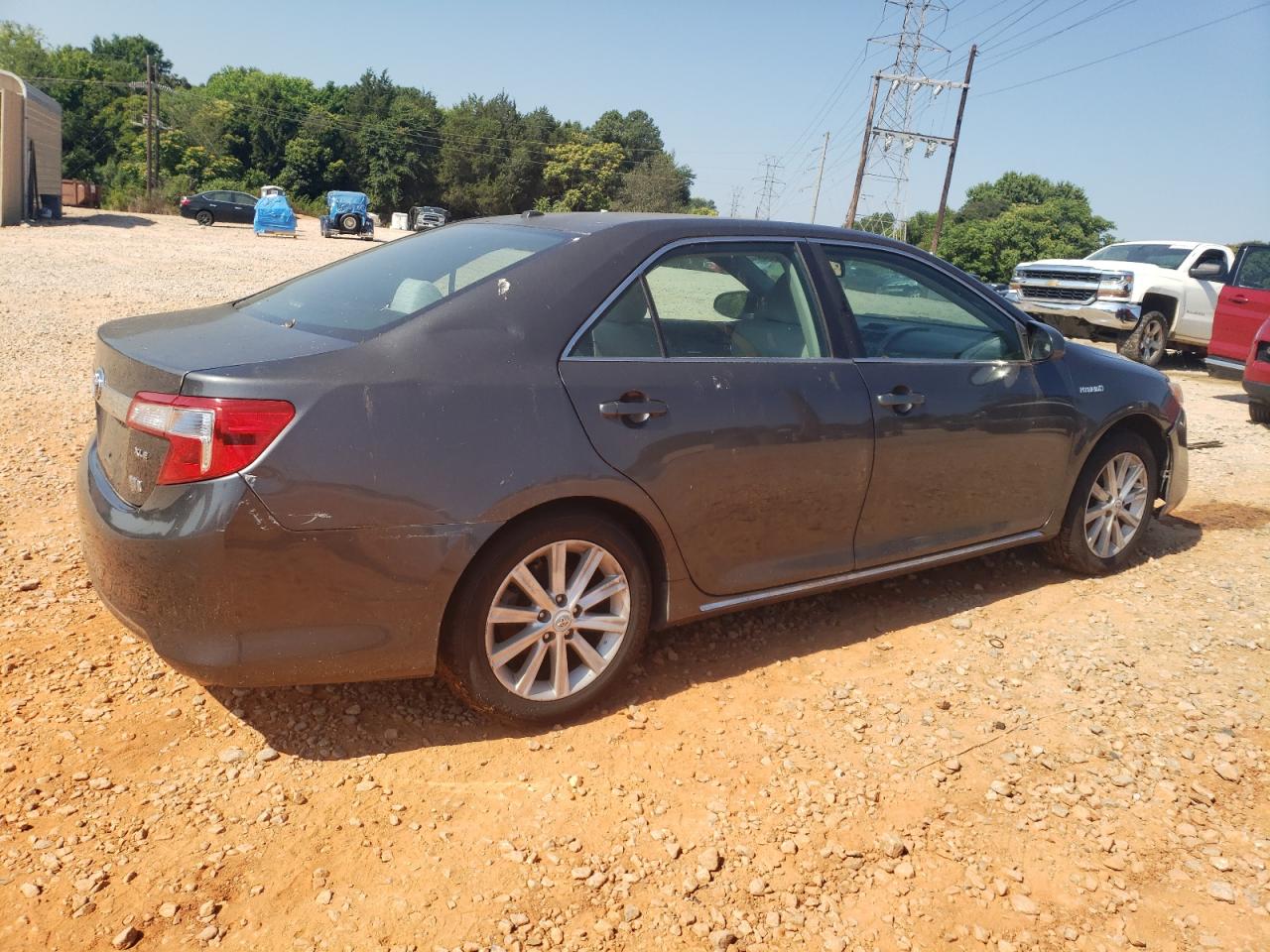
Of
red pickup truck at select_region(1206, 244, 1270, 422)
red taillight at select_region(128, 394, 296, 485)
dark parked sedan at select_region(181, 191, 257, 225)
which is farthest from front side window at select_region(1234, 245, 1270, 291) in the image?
dark parked sedan at select_region(181, 191, 257, 225)

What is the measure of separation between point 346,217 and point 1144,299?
3399cm

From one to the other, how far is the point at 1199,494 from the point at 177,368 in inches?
269

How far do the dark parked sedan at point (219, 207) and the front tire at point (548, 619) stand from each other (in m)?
43.6

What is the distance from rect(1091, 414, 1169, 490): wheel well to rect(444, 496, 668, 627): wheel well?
2.61 m

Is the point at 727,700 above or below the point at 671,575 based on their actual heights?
below

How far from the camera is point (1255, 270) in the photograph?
1290cm

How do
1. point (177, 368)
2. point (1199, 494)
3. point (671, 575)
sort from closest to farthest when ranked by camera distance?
point (177, 368), point (671, 575), point (1199, 494)

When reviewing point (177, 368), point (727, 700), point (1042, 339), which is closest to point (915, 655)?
point (727, 700)

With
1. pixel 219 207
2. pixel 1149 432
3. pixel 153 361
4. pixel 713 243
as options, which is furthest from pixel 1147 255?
pixel 219 207

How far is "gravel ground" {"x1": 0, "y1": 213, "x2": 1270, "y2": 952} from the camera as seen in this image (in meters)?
2.51

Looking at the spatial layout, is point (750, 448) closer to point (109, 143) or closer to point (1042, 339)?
point (1042, 339)

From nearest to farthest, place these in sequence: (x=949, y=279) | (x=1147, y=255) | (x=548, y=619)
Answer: (x=548, y=619), (x=949, y=279), (x=1147, y=255)

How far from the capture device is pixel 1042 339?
4.56 m

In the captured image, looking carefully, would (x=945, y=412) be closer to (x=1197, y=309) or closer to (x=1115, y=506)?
(x=1115, y=506)
